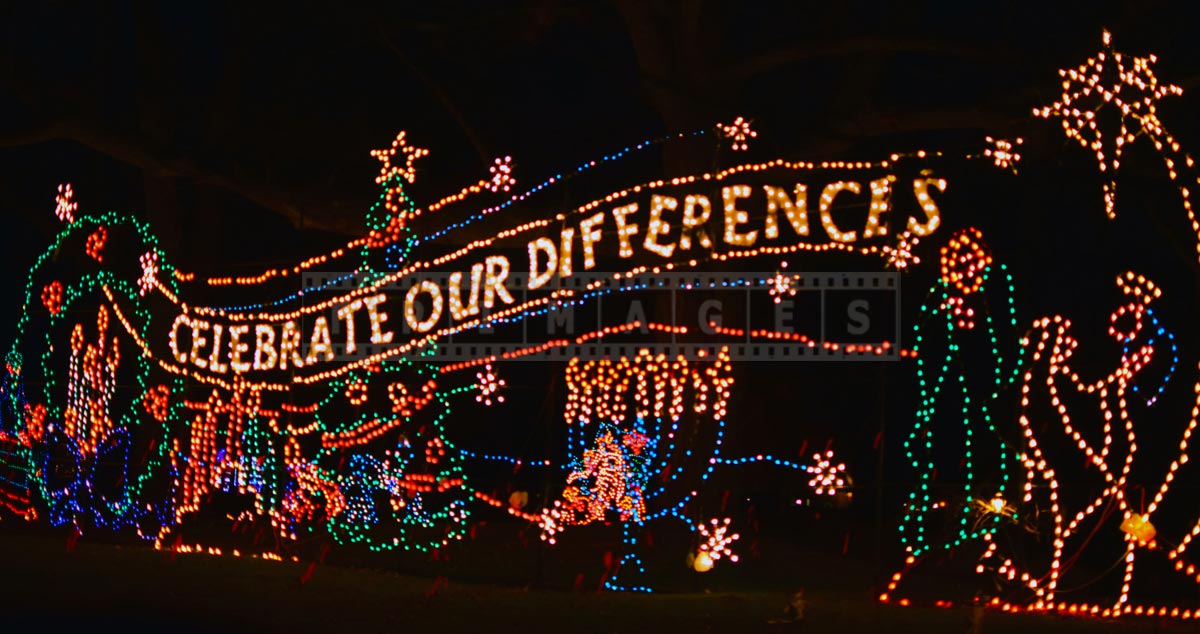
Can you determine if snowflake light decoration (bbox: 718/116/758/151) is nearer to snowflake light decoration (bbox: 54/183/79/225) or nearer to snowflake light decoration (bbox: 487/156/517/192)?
snowflake light decoration (bbox: 487/156/517/192)

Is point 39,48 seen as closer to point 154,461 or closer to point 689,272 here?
point 154,461

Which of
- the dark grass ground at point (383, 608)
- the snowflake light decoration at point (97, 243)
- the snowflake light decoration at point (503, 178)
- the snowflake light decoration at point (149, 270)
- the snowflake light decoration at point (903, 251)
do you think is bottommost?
the dark grass ground at point (383, 608)

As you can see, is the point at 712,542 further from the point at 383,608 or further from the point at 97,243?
the point at 97,243

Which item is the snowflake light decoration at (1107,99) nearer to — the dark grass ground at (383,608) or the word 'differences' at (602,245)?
the word 'differences' at (602,245)

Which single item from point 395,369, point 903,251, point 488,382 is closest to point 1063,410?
point 903,251

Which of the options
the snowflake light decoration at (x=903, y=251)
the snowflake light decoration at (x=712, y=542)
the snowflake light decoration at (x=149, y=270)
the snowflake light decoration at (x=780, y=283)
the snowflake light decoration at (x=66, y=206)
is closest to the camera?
the snowflake light decoration at (x=903, y=251)

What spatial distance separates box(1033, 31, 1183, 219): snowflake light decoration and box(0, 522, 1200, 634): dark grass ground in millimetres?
2879

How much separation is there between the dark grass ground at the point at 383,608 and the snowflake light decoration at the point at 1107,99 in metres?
2.88

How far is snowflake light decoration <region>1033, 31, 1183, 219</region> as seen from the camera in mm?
8633

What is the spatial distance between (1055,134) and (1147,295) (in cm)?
139

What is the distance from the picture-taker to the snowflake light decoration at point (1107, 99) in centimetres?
863

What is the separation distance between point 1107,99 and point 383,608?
5.41 m

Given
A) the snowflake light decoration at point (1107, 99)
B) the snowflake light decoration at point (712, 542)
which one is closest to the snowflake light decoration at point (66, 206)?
the snowflake light decoration at point (712, 542)

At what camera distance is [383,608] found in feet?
27.5
